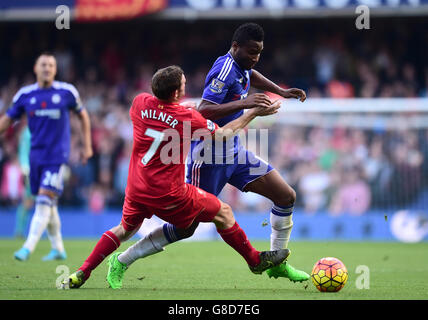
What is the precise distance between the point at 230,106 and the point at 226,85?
316mm

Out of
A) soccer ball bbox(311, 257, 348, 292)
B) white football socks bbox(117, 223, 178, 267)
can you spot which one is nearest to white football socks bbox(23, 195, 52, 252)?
white football socks bbox(117, 223, 178, 267)

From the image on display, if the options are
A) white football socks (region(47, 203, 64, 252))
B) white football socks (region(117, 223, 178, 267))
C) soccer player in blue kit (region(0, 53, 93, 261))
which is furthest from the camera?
white football socks (region(47, 203, 64, 252))

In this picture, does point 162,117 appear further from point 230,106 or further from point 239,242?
point 239,242

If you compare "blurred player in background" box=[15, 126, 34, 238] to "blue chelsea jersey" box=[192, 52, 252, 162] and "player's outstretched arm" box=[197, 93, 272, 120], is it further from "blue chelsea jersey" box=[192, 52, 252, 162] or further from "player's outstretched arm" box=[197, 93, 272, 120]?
"player's outstretched arm" box=[197, 93, 272, 120]

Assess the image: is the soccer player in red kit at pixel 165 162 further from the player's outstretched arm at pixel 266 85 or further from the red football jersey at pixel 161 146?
the player's outstretched arm at pixel 266 85

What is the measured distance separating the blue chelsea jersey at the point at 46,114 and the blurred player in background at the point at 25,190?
4.17 meters

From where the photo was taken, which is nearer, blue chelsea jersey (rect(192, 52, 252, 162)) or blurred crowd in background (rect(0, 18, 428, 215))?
blue chelsea jersey (rect(192, 52, 252, 162))

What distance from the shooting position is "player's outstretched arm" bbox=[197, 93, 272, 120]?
645cm

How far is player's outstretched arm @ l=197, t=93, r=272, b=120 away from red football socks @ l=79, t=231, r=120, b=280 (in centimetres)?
135

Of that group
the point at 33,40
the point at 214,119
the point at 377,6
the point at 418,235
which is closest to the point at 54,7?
the point at 33,40

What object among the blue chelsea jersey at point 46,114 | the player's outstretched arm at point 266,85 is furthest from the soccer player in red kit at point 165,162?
the blue chelsea jersey at point 46,114

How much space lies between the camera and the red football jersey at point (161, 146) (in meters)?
6.26

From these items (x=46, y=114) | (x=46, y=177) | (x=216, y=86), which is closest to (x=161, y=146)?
(x=216, y=86)

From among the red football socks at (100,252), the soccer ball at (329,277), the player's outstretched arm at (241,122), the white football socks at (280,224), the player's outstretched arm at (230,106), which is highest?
the player's outstretched arm at (230,106)
